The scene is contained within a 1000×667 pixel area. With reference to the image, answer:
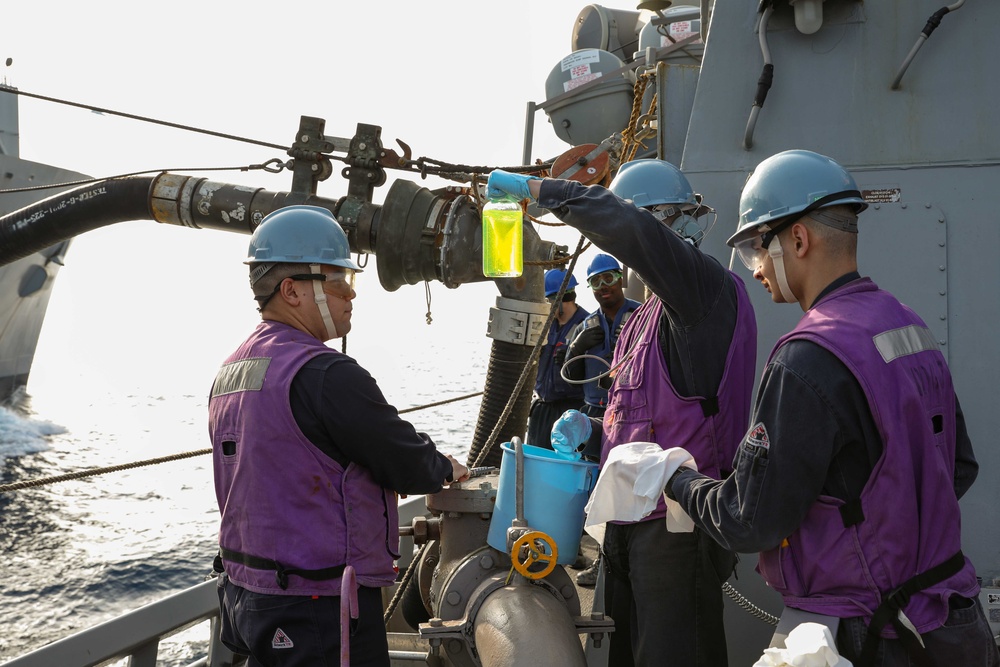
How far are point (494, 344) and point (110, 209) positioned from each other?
2.78m

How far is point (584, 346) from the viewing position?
5598mm

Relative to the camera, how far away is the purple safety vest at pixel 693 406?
8.08 ft

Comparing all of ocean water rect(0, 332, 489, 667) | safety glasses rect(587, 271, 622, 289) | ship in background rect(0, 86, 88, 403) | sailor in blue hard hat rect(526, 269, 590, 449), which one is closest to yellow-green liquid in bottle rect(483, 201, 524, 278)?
safety glasses rect(587, 271, 622, 289)

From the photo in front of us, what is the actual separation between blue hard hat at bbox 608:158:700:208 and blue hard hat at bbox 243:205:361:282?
874 mm

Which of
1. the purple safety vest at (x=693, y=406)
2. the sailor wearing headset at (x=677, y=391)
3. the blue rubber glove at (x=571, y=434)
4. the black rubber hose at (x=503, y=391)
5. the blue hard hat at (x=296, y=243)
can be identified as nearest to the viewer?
the sailor wearing headset at (x=677, y=391)

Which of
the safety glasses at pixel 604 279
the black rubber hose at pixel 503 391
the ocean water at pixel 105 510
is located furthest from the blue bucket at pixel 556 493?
the ocean water at pixel 105 510

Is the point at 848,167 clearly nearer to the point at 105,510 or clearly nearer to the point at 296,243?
the point at 296,243

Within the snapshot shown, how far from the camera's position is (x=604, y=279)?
5637 mm

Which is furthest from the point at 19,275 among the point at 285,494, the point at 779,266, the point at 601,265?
the point at 779,266

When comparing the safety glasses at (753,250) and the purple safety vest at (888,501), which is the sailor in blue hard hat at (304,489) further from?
the purple safety vest at (888,501)

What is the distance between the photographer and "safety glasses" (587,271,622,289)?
5.63 m

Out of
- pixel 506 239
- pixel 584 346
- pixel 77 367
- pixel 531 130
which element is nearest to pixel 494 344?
pixel 584 346

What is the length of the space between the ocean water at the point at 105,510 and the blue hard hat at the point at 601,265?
224 inches

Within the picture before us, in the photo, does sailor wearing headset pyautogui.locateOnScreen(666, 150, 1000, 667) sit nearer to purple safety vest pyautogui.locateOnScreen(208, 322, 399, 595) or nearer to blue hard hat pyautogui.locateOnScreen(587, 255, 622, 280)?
purple safety vest pyautogui.locateOnScreen(208, 322, 399, 595)
